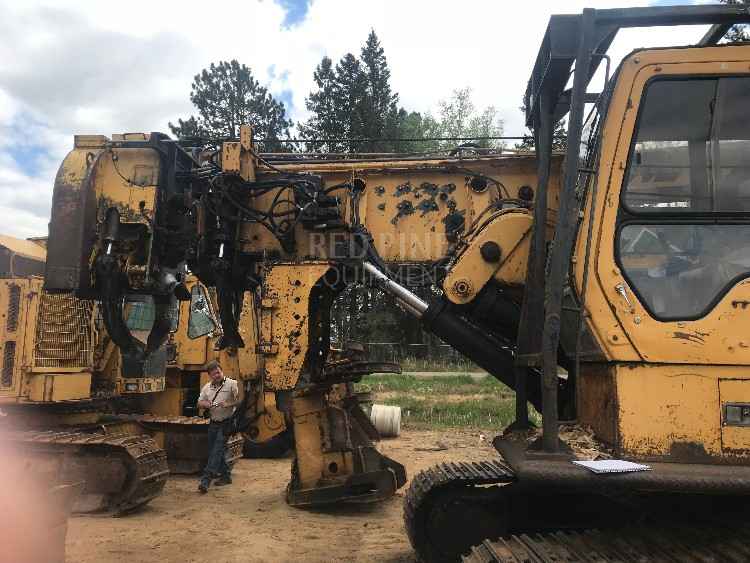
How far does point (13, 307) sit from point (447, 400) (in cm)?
1248

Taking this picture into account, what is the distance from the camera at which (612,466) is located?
9.00 feet

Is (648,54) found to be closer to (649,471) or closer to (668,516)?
(649,471)

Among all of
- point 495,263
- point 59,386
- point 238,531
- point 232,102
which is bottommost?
point 238,531

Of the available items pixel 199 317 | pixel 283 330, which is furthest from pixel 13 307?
pixel 283 330

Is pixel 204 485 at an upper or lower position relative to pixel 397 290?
lower

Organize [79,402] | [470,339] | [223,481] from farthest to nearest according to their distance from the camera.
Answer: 1. [223,481]
2. [79,402]
3. [470,339]

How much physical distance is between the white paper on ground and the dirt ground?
312cm

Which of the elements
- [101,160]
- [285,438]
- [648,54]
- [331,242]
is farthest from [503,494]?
[285,438]

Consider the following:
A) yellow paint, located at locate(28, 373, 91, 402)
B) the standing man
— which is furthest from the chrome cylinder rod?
yellow paint, located at locate(28, 373, 91, 402)

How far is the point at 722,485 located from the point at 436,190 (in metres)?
2.66

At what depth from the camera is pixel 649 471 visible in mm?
2770

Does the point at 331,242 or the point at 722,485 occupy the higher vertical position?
the point at 331,242

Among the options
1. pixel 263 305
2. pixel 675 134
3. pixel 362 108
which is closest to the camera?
pixel 675 134

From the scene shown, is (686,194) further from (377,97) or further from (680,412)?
(377,97)
